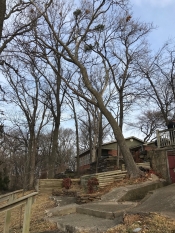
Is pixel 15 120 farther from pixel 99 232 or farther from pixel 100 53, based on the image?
pixel 99 232

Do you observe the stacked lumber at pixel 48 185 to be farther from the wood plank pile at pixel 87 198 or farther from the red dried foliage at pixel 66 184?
the wood plank pile at pixel 87 198

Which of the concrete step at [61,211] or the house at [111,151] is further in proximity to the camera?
the house at [111,151]

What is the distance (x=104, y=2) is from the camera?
44.9 ft

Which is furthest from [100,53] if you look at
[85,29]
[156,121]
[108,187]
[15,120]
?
[156,121]

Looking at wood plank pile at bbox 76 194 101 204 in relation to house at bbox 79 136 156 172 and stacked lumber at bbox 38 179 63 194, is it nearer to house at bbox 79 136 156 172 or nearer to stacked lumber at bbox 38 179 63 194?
stacked lumber at bbox 38 179 63 194

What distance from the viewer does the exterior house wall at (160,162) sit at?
478 inches

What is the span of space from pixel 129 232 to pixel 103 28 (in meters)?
14.3

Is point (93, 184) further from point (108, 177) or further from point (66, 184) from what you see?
point (66, 184)

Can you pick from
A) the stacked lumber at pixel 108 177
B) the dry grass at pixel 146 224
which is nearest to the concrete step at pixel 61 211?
the dry grass at pixel 146 224

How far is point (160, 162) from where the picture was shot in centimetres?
1266

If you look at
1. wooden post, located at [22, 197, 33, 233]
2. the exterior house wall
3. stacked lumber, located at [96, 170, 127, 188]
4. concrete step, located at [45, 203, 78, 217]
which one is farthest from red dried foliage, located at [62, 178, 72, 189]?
wooden post, located at [22, 197, 33, 233]

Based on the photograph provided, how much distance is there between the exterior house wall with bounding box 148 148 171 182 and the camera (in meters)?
12.1

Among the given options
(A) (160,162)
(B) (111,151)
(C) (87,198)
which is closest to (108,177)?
(C) (87,198)

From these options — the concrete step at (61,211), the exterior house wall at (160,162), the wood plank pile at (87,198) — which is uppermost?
the exterior house wall at (160,162)
